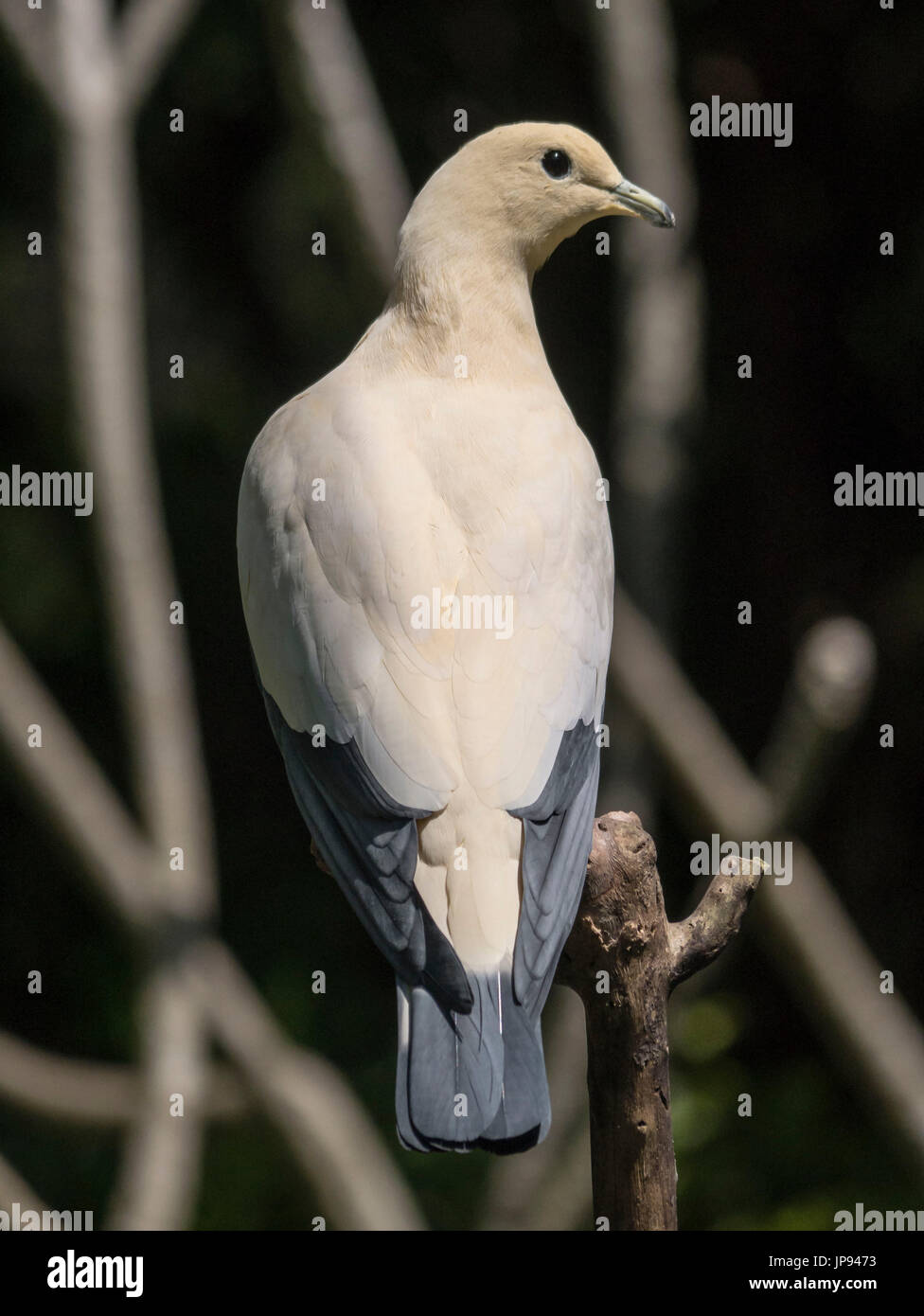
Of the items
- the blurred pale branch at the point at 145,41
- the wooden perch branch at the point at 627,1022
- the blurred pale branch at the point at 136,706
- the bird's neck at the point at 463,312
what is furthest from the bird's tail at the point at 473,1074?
the blurred pale branch at the point at 145,41

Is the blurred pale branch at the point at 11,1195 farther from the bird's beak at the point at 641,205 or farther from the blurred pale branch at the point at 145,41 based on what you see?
the blurred pale branch at the point at 145,41

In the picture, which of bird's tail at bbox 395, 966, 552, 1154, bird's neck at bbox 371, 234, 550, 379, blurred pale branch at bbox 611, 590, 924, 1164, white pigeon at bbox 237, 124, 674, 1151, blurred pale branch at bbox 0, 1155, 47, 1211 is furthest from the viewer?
blurred pale branch at bbox 611, 590, 924, 1164

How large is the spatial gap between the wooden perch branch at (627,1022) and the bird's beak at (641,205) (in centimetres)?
146

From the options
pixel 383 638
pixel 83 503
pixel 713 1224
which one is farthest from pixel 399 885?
pixel 713 1224

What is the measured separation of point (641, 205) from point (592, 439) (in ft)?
8.27

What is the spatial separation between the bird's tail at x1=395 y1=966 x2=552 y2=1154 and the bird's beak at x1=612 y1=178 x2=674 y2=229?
5.78 ft

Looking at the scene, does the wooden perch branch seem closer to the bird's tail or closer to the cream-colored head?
the bird's tail

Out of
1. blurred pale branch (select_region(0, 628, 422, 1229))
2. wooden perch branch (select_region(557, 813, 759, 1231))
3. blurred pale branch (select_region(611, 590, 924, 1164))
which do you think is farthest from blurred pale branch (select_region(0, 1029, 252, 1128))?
wooden perch branch (select_region(557, 813, 759, 1231))

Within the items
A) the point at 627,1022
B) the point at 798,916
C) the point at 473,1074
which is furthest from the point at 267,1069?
the point at 473,1074

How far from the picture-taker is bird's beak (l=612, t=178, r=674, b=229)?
3.33 meters

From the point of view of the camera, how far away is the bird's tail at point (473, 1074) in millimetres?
2148

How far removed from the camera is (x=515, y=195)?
3.30 m

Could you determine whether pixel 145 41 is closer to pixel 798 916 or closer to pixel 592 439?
pixel 592 439

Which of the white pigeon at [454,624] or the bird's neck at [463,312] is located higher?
the bird's neck at [463,312]
